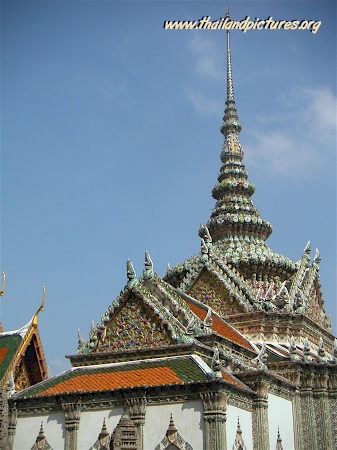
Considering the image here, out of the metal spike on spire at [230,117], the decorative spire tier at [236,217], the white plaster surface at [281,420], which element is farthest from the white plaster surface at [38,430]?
the metal spike on spire at [230,117]


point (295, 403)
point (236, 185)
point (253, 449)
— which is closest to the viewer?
point (253, 449)

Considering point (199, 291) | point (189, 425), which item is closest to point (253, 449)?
point (189, 425)

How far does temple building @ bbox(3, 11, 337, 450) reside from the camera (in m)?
17.4

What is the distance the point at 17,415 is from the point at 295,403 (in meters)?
8.62

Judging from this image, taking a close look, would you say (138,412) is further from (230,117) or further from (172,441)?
(230,117)

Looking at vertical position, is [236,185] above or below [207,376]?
above

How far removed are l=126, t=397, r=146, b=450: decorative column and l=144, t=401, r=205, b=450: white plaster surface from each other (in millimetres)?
104

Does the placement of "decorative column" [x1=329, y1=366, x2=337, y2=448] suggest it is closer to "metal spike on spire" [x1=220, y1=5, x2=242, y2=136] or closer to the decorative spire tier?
the decorative spire tier

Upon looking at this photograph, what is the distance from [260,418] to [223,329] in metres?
4.98

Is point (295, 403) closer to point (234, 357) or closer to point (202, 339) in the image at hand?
point (234, 357)

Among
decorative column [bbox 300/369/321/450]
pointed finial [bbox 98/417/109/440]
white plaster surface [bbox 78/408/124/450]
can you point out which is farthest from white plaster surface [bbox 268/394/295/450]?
pointed finial [bbox 98/417/109/440]

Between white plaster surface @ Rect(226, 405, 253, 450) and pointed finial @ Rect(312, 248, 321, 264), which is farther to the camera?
pointed finial @ Rect(312, 248, 321, 264)

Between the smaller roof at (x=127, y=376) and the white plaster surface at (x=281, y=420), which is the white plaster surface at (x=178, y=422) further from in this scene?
the white plaster surface at (x=281, y=420)

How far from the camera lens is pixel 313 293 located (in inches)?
1155
